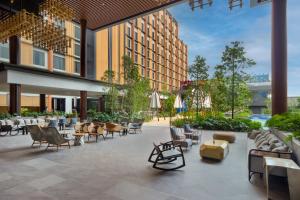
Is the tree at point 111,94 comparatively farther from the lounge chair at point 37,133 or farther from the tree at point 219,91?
the lounge chair at point 37,133

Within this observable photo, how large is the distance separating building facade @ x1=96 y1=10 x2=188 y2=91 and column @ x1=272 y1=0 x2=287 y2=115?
1404 centimetres

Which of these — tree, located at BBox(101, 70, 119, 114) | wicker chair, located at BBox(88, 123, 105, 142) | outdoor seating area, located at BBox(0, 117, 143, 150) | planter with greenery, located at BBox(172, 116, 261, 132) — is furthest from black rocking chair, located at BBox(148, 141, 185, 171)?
tree, located at BBox(101, 70, 119, 114)

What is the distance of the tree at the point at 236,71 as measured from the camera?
43.9ft

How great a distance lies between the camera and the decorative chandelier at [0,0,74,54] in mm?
9391

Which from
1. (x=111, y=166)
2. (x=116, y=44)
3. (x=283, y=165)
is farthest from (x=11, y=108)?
(x=116, y=44)

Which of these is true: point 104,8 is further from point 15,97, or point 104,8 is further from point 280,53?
point 280,53

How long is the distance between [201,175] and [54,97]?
83.1 ft

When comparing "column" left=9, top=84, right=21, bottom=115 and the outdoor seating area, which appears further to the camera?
"column" left=9, top=84, right=21, bottom=115

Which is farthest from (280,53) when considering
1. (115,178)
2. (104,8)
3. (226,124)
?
(104,8)

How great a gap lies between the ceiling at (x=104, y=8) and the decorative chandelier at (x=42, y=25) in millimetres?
3179

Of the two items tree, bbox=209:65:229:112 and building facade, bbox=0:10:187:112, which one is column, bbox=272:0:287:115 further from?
building facade, bbox=0:10:187:112

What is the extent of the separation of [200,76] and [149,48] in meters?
24.0

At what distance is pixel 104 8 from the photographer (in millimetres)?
15328

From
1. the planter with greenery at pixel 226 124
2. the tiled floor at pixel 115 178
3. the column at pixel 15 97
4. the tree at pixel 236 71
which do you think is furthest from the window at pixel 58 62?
the tiled floor at pixel 115 178
